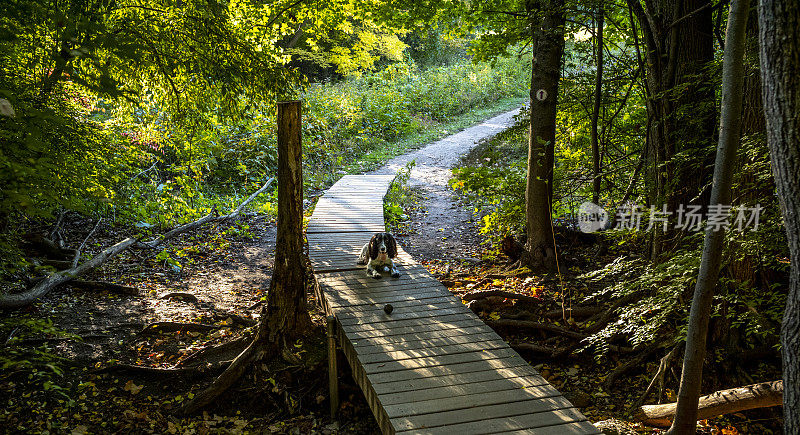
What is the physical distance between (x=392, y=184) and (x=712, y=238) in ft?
40.5

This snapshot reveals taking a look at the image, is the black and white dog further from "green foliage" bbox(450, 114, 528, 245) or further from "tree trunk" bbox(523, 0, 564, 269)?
"tree trunk" bbox(523, 0, 564, 269)

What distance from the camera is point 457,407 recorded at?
4297 mm

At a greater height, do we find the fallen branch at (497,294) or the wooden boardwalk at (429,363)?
the fallen branch at (497,294)

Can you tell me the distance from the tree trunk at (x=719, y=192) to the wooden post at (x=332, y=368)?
11.9 ft

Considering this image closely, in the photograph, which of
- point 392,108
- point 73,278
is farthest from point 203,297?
point 392,108

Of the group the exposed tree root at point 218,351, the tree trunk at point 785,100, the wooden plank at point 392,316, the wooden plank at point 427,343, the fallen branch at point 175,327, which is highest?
the tree trunk at point 785,100

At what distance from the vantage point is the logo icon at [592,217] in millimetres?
8156

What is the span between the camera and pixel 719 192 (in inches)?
139

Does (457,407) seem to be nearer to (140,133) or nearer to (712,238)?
(712,238)

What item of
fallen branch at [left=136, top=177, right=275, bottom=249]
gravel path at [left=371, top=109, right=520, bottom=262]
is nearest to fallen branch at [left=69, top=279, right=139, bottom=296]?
fallen branch at [left=136, top=177, right=275, bottom=249]

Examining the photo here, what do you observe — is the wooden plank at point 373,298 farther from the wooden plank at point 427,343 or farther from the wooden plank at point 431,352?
the wooden plank at point 431,352

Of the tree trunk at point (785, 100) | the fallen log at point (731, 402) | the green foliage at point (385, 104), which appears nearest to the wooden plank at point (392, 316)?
the fallen log at point (731, 402)

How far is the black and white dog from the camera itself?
7613 mm

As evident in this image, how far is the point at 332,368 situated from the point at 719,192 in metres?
4.44
